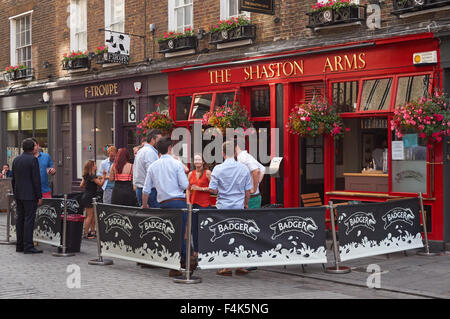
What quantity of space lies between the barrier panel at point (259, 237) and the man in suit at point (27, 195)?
3902 millimetres

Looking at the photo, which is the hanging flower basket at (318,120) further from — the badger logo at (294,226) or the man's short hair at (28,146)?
the man's short hair at (28,146)

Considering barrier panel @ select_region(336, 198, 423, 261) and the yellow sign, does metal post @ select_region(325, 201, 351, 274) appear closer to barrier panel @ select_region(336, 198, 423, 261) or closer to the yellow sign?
barrier panel @ select_region(336, 198, 423, 261)

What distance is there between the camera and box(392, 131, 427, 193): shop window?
11.0 metres

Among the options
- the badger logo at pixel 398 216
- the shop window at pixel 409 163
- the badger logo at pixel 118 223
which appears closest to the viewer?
the badger logo at pixel 118 223

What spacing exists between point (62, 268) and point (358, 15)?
677 centimetres

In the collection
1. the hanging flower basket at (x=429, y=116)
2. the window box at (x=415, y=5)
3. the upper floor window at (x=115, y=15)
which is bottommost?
the hanging flower basket at (x=429, y=116)

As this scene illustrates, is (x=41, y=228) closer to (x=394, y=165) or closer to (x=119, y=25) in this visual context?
(x=394, y=165)

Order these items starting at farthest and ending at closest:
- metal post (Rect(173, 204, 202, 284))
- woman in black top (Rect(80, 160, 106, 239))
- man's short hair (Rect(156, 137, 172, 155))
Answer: woman in black top (Rect(80, 160, 106, 239)), man's short hair (Rect(156, 137, 172, 155)), metal post (Rect(173, 204, 202, 284))

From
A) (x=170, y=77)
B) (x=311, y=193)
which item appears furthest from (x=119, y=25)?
(x=311, y=193)

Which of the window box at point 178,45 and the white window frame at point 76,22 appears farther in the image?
the white window frame at point 76,22

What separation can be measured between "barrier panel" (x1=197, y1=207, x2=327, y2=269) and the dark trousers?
3.95 metres

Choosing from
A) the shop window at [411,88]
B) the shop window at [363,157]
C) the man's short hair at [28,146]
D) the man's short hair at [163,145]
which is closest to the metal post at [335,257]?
the man's short hair at [163,145]

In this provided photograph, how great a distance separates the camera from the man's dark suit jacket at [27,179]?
1077 centimetres

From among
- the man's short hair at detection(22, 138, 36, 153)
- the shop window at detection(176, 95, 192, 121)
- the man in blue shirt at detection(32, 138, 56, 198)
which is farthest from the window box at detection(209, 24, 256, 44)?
the man's short hair at detection(22, 138, 36, 153)
